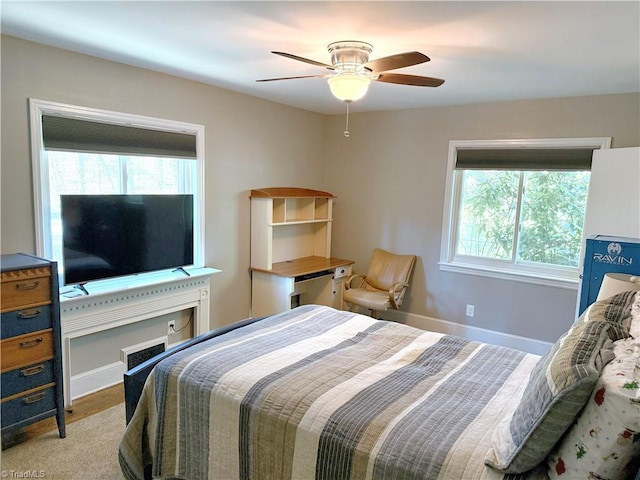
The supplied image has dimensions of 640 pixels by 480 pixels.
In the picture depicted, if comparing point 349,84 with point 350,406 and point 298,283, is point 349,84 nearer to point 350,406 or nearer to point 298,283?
point 350,406

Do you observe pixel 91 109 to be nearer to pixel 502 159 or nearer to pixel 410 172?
pixel 410 172

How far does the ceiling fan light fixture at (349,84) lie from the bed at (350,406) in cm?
140

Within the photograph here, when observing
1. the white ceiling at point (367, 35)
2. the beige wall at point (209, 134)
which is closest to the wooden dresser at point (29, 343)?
the beige wall at point (209, 134)

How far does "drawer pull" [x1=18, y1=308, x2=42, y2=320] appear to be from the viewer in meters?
2.25

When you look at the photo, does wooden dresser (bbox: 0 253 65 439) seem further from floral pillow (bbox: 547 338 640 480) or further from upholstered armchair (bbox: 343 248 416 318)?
upholstered armchair (bbox: 343 248 416 318)

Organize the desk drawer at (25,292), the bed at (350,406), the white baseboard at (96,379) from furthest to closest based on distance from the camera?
the white baseboard at (96,379)
the desk drawer at (25,292)
the bed at (350,406)

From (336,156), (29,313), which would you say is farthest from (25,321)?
→ (336,156)

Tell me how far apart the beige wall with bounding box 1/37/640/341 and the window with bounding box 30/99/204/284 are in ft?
0.27

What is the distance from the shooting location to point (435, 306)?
461 centimetres

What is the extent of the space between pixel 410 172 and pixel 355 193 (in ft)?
2.46

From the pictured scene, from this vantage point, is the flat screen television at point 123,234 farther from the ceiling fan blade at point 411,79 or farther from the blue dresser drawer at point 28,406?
the ceiling fan blade at point 411,79

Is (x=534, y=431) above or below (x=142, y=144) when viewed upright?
below

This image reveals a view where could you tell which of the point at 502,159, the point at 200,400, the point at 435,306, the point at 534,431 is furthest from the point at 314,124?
the point at 534,431

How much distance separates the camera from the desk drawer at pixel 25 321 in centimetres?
220
